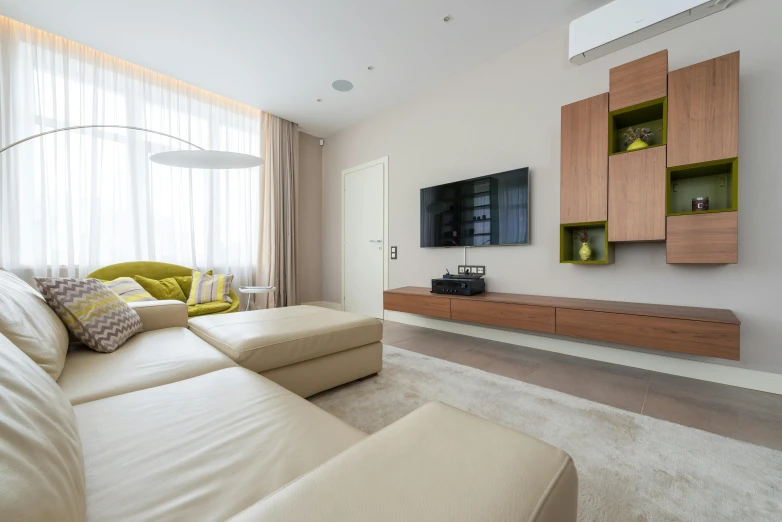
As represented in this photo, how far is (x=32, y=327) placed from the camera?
114 cm

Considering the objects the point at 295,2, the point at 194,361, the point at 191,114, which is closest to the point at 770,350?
the point at 194,361

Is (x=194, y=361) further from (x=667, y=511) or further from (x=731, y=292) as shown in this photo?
(x=731, y=292)

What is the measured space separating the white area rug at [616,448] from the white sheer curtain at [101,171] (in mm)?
3040

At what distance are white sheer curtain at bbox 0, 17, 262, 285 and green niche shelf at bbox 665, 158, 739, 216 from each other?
460 cm

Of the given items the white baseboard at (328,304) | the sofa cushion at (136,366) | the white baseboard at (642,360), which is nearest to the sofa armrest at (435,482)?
the sofa cushion at (136,366)

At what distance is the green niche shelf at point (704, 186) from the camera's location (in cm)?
201

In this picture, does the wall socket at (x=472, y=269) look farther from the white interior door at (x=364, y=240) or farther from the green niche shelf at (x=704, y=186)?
the green niche shelf at (x=704, y=186)

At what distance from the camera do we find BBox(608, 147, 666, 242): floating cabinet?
7.28 feet

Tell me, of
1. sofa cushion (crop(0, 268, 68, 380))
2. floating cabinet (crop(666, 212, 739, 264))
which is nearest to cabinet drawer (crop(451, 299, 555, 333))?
floating cabinet (crop(666, 212, 739, 264))

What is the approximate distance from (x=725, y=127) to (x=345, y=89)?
3.49 metres

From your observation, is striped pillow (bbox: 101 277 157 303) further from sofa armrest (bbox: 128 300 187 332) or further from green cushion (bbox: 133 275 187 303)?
sofa armrest (bbox: 128 300 187 332)

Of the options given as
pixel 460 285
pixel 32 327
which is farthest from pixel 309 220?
pixel 32 327

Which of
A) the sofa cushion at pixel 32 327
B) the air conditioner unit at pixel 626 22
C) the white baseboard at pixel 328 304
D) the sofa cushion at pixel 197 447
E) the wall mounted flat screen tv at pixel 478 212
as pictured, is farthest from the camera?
the white baseboard at pixel 328 304

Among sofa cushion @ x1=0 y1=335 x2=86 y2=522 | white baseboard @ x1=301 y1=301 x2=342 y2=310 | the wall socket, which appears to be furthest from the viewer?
white baseboard @ x1=301 y1=301 x2=342 y2=310
